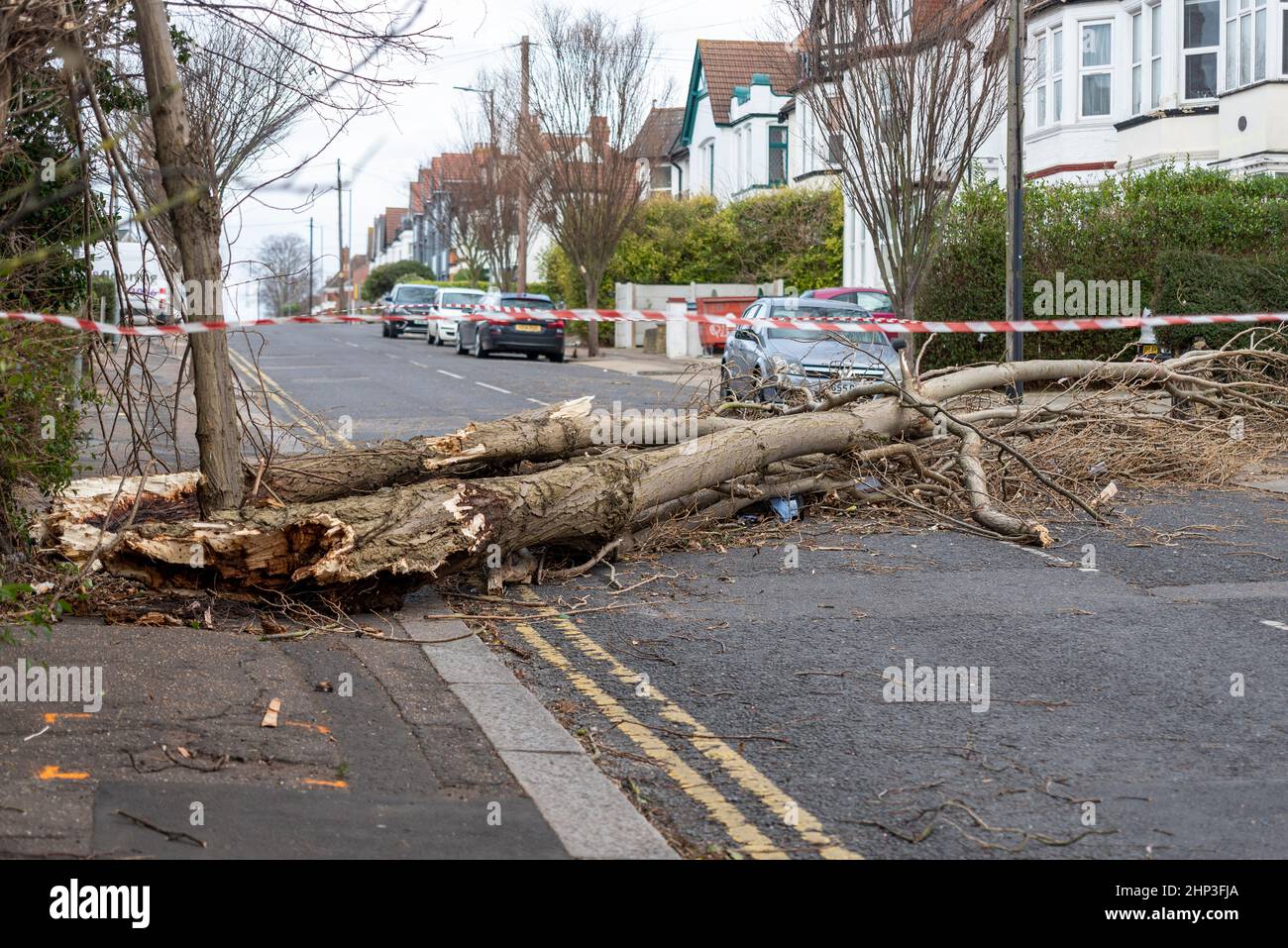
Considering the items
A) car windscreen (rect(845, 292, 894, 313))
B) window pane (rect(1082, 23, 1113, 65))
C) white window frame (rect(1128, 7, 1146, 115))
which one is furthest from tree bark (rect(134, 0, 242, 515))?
window pane (rect(1082, 23, 1113, 65))

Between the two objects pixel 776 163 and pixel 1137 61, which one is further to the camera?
pixel 776 163

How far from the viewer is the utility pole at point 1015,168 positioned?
1814 centimetres

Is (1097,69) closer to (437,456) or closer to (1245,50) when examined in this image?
(1245,50)

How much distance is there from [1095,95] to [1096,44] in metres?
1.02

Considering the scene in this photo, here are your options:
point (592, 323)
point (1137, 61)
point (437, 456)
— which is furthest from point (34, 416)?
point (592, 323)

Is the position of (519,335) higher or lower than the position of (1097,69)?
lower

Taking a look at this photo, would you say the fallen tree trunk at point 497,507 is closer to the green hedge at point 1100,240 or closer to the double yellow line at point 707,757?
the double yellow line at point 707,757

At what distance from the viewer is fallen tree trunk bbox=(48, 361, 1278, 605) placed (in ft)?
22.2

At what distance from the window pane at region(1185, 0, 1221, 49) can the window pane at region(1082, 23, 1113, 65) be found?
238 cm

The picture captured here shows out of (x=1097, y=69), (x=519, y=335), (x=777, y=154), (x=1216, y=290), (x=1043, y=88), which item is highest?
(x=777, y=154)

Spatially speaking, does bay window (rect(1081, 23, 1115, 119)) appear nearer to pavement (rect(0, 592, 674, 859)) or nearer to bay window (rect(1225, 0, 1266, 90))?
bay window (rect(1225, 0, 1266, 90))

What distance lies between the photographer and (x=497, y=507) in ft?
24.5

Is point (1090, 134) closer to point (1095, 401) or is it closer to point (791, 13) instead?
point (791, 13)

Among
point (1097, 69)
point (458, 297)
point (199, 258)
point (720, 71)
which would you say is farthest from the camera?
point (720, 71)
